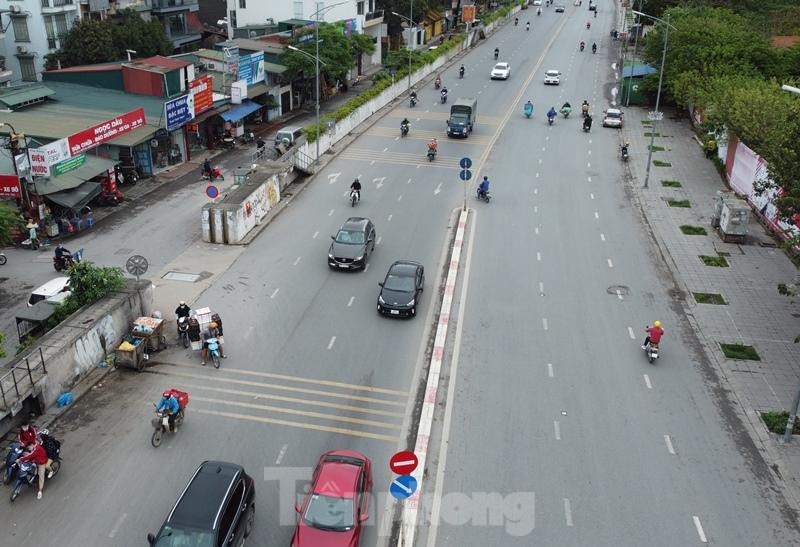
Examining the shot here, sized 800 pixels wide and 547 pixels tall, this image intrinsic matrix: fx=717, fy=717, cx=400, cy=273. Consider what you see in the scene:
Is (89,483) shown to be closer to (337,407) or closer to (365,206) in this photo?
(337,407)

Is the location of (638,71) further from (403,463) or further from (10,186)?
(403,463)

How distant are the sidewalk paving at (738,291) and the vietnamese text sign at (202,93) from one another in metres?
26.7

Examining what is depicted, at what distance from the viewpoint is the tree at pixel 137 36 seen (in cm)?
6003

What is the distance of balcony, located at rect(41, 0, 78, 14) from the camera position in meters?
56.7

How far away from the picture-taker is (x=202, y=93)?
4459cm

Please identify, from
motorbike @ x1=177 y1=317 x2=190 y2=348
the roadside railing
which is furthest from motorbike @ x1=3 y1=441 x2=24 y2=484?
motorbike @ x1=177 y1=317 x2=190 y2=348

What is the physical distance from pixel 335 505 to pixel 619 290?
17390mm

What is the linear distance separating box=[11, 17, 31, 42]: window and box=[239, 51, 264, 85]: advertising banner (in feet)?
61.4

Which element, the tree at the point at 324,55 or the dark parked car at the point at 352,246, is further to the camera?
the tree at the point at 324,55

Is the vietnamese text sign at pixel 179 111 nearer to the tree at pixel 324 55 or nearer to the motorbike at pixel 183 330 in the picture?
the tree at pixel 324 55

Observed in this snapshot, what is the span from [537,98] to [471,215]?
31.5 m

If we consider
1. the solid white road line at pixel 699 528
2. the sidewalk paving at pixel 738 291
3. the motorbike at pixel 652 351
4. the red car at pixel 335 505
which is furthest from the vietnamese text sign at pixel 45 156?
the solid white road line at pixel 699 528

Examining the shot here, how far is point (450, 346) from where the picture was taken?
24.3 m

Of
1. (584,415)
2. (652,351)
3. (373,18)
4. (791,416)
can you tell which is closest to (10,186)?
(584,415)
